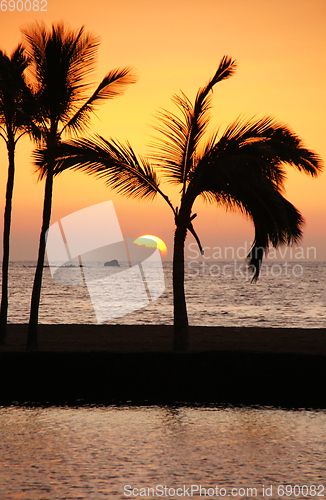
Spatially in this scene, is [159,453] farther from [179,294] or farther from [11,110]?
[11,110]

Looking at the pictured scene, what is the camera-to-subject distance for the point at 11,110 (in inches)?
516

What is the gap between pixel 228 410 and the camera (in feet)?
30.0

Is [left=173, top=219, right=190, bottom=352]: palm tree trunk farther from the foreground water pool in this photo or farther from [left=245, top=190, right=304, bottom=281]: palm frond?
the foreground water pool

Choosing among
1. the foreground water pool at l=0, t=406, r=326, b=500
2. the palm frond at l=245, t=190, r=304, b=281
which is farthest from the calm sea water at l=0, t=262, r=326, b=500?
the palm frond at l=245, t=190, r=304, b=281

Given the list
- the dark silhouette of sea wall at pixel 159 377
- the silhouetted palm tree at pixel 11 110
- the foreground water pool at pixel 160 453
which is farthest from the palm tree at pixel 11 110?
the foreground water pool at pixel 160 453

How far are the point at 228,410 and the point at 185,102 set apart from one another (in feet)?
23.2

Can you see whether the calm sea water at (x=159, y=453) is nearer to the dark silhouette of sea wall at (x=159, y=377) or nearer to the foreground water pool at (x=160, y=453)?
the foreground water pool at (x=160, y=453)

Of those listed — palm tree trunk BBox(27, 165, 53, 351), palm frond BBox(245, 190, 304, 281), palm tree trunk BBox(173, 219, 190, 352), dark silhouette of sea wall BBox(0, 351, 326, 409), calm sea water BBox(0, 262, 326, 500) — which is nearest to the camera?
calm sea water BBox(0, 262, 326, 500)

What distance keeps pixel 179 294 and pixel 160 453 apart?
5.55 m

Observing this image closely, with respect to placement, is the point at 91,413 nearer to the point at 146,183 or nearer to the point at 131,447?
the point at 131,447

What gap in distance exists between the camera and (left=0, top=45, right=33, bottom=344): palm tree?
39.4 feet

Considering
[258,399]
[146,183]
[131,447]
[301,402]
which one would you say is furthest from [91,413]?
[146,183]

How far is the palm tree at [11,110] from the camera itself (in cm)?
1202

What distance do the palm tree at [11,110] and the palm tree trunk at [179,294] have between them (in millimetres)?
4237
